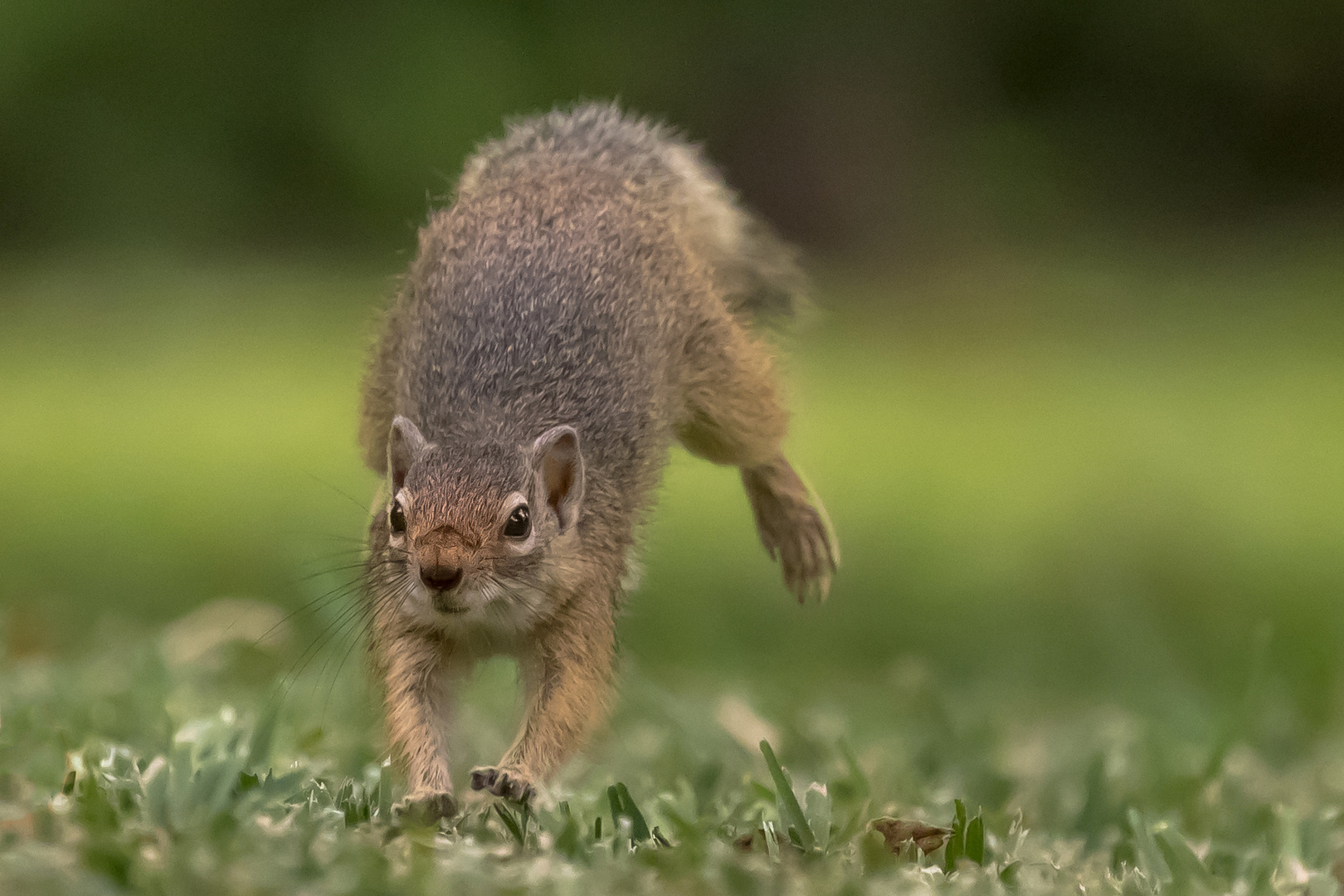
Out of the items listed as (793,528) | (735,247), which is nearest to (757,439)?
(793,528)

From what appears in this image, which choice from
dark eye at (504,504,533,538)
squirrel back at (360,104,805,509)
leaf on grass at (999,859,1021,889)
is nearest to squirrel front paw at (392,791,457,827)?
dark eye at (504,504,533,538)

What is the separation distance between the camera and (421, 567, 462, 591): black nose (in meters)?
3.32

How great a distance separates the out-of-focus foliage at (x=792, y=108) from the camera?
1533 cm

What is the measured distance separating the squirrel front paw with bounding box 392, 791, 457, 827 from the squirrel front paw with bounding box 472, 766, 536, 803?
0.22 feet

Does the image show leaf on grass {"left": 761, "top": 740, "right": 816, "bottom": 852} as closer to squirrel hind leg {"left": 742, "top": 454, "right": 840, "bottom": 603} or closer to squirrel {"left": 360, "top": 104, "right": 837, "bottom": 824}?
squirrel {"left": 360, "top": 104, "right": 837, "bottom": 824}

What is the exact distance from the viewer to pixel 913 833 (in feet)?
10.7

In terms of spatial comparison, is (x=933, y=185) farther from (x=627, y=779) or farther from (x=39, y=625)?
(x=627, y=779)

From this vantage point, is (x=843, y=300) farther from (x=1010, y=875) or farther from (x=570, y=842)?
(x=570, y=842)

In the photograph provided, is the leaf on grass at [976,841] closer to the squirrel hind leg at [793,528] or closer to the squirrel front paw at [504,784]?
the squirrel front paw at [504,784]

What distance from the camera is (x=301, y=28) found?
619 inches

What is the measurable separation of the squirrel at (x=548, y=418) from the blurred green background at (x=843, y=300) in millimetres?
2164

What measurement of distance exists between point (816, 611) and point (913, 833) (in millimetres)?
4553

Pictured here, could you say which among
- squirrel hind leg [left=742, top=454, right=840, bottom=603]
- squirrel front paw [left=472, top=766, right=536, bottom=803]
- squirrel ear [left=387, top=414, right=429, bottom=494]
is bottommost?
squirrel front paw [left=472, top=766, right=536, bottom=803]

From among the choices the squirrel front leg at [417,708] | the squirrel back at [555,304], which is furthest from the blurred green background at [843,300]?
the squirrel front leg at [417,708]
